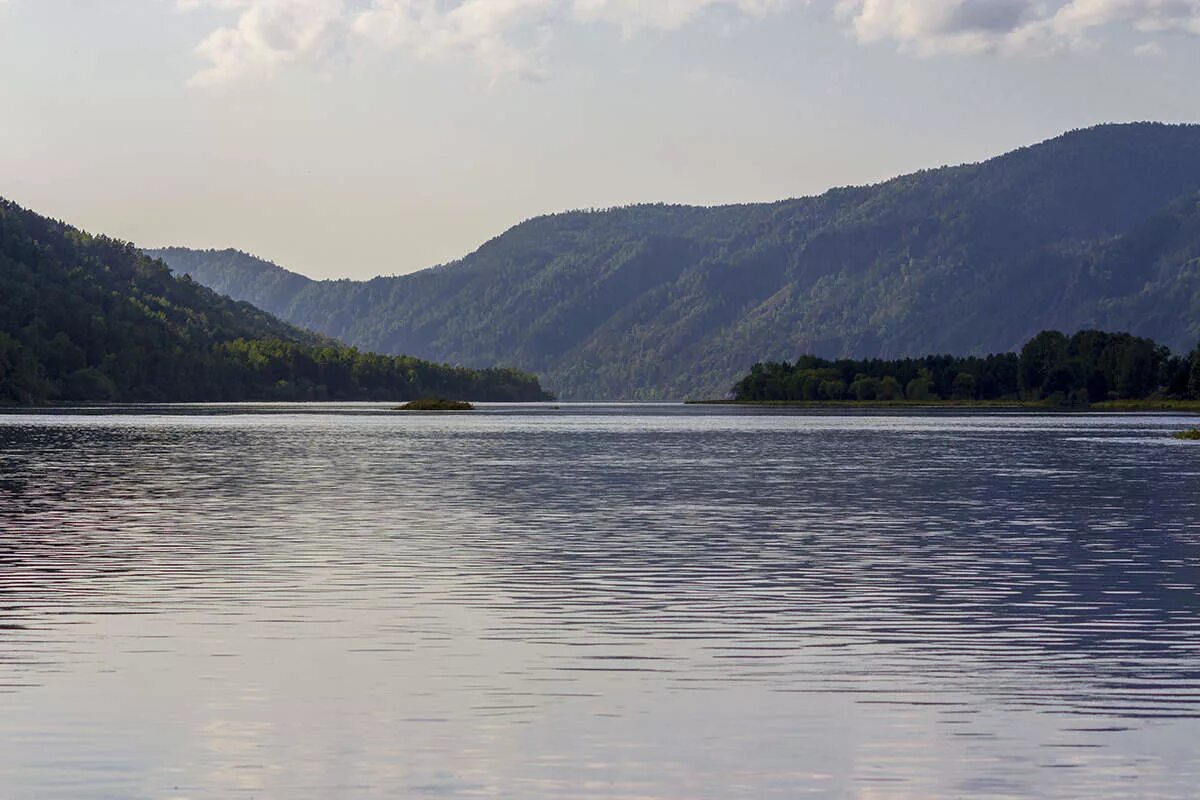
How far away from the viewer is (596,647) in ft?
104

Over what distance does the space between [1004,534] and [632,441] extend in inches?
4084

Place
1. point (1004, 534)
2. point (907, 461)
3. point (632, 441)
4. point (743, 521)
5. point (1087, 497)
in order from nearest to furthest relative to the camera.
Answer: point (1004, 534) < point (743, 521) < point (1087, 497) < point (907, 461) < point (632, 441)

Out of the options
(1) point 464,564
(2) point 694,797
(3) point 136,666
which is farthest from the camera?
(1) point 464,564

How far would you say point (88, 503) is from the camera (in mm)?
68625

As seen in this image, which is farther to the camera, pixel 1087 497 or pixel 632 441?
pixel 632 441

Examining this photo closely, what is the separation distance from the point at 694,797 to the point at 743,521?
41.9 metres

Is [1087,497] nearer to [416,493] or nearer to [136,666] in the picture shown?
[416,493]

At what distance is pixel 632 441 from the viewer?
160250mm

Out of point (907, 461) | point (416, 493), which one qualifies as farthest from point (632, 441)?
point (416, 493)

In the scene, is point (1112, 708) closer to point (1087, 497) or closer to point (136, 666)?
point (136, 666)

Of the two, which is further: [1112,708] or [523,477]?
[523,477]

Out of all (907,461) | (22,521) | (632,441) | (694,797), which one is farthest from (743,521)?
(632,441)

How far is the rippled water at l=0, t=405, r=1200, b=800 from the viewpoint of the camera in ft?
71.7

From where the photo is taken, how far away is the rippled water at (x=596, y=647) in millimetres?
21859
